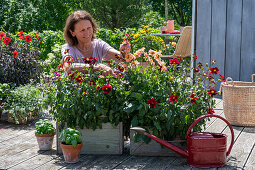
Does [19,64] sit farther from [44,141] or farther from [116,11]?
[116,11]

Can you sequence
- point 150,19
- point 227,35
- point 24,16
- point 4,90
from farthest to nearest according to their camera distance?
point 150,19 < point 24,16 < point 227,35 < point 4,90

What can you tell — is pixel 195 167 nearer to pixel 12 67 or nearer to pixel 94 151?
pixel 94 151

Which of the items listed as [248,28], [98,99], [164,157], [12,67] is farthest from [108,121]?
[248,28]

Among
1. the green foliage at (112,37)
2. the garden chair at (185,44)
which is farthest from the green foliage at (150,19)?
the garden chair at (185,44)

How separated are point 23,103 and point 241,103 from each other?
2148 millimetres

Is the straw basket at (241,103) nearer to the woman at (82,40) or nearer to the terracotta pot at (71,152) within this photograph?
the woman at (82,40)

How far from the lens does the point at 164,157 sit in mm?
2869

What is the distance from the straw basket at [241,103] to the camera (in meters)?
3.69

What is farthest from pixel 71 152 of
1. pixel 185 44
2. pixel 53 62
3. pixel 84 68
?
pixel 53 62

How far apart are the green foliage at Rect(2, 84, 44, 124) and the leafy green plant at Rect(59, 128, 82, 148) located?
123 cm

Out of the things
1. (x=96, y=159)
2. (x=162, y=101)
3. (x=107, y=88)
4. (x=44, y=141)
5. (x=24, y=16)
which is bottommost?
(x=96, y=159)

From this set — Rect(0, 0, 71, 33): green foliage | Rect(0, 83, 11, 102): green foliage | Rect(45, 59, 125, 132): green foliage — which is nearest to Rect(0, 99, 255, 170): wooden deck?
Rect(45, 59, 125, 132): green foliage

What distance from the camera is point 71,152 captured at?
2.72 m

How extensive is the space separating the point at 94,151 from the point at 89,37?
108cm
